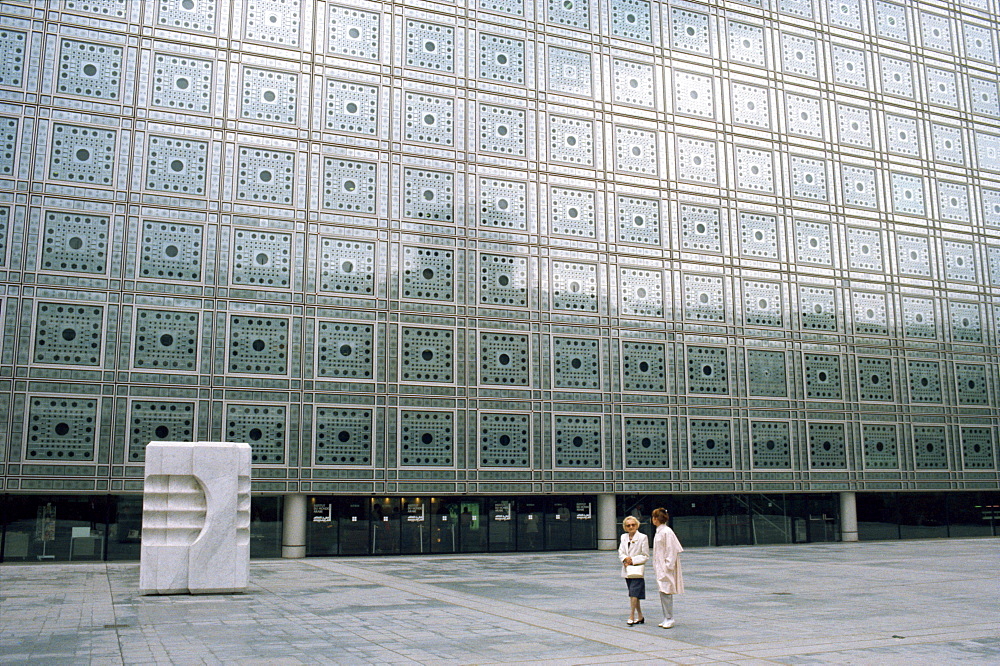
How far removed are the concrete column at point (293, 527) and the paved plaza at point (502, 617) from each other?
406cm

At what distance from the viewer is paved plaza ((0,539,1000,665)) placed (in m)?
12.8

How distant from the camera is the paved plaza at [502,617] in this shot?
12829 millimetres

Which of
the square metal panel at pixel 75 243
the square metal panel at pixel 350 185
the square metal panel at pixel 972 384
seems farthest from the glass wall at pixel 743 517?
the square metal panel at pixel 75 243

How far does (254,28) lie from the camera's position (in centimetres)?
3409

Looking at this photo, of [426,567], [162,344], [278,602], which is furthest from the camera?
[162,344]

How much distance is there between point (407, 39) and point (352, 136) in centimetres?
477

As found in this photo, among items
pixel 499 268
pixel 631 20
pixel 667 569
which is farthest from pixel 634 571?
pixel 631 20

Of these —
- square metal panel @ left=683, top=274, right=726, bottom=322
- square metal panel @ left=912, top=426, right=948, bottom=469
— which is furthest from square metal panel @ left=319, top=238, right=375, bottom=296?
square metal panel @ left=912, top=426, right=948, bottom=469

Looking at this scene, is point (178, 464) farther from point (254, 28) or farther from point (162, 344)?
point (254, 28)

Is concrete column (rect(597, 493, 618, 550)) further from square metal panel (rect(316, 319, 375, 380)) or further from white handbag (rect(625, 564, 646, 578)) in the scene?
white handbag (rect(625, 564, 646, 578))

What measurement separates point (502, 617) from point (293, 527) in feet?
56.2

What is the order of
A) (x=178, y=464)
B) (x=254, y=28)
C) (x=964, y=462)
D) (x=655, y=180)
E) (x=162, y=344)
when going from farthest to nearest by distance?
(x=964, y=462), (x=655, y=180), (x=254, y=28), (x=162, y=344), (x=178, y=464)

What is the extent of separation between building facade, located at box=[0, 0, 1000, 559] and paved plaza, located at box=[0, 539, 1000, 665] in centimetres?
620

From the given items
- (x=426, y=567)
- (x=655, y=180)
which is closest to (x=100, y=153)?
(x=426, y=567)
